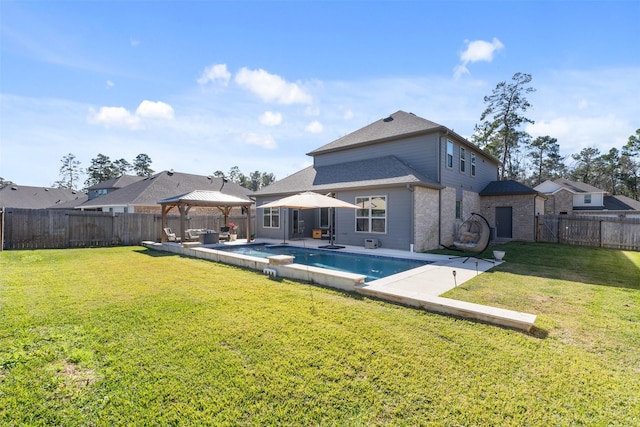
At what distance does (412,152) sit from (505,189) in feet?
25.0

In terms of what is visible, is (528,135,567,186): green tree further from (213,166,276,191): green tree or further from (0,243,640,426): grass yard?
(213,166,276,191): green tree

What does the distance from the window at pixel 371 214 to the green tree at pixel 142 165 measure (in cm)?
5531

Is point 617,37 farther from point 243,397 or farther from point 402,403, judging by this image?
point 243,397

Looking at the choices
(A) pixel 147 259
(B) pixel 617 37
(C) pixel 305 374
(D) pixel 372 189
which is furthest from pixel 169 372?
(B) pixel 617 37

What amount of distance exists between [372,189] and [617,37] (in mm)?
9532

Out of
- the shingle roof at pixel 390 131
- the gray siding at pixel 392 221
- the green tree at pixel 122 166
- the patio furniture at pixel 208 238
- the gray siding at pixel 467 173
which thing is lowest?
the patio furniture at pixel 208 238

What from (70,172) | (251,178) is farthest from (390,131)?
(70,172)

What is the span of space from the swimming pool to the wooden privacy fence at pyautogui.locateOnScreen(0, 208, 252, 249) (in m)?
5.90

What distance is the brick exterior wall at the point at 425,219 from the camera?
38.6 ft

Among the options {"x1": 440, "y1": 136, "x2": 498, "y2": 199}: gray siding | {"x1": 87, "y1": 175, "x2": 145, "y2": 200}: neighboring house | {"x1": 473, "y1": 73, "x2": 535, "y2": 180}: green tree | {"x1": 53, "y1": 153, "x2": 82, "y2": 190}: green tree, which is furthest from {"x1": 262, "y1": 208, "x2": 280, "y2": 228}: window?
{"x1": 53, "y1": 153, "x2": 82, "y2": 190}: green tree

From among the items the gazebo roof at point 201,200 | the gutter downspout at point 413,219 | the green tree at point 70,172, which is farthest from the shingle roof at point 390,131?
the green tree at point 70,172

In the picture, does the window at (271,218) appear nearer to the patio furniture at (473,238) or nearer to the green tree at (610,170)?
the patio furniture at (473,238)

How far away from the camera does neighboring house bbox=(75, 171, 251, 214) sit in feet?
72.3

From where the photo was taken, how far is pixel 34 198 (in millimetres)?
36094
